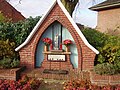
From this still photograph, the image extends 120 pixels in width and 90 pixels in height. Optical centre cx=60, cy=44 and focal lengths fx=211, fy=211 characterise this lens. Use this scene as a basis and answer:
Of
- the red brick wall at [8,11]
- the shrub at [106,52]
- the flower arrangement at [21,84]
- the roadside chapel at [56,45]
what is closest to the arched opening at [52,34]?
the roadside chapel at [56,45]

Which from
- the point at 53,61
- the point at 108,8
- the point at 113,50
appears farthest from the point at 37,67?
the point at 108,8

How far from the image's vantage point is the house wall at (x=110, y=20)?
13625 mm

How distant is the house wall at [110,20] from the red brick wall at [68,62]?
4.58 metres

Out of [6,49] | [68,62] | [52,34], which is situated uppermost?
[52,34]

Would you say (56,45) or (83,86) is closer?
(83,86)

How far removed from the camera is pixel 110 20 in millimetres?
14484

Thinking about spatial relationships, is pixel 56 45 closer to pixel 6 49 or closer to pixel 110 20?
pixel 6 49

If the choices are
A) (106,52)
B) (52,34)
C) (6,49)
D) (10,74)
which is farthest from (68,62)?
(6,49)

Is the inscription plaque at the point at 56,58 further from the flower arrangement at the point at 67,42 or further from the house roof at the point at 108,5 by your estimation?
the house roof at the point at 108,5

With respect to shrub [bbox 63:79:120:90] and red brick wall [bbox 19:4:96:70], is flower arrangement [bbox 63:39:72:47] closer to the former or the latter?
red brick wall [bbox 19:4:96:70]

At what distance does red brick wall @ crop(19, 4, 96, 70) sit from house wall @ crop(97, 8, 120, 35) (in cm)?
458

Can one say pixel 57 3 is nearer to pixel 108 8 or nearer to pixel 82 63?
pixel 82 63

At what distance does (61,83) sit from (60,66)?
1.23m

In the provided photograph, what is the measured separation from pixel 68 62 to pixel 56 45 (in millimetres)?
982
